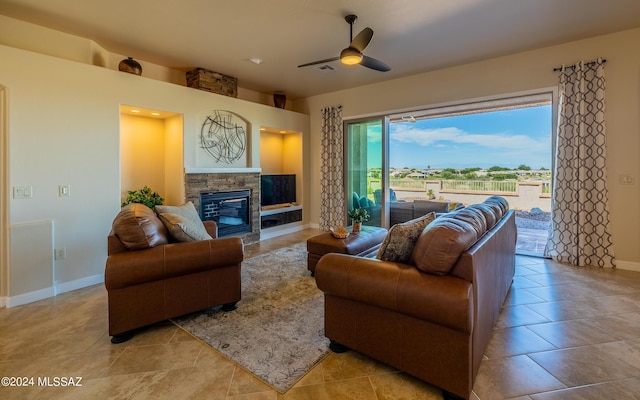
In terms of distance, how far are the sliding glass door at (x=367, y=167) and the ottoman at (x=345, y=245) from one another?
2.30 m

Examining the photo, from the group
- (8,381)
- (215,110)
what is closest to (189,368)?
(8,381)

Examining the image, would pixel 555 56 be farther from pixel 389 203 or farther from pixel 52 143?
pixel 52 143

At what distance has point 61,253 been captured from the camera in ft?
11.1

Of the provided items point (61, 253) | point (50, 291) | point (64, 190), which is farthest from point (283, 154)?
point (50, 291)

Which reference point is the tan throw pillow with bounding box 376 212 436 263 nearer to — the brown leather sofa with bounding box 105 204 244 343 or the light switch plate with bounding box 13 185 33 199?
the brown leather sofa with bounding box 105 204 244 343

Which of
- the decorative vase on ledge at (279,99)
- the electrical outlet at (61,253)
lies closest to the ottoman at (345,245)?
the electrical outlet at (61,253)

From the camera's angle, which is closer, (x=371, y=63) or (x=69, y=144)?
(x=69, y=144)

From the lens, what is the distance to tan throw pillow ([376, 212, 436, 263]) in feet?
6.39

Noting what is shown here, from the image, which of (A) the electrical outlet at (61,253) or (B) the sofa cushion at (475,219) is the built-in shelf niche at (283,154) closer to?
(A) the electrical outlet at (61,253)

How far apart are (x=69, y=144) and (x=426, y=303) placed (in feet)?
13.5

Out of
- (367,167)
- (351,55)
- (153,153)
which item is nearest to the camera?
(351,55)

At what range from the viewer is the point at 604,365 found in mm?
1981

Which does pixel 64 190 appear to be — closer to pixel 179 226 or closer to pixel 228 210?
pixel 179 226

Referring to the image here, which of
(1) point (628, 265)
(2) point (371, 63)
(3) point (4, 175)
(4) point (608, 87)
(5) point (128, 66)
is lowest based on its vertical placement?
(1) point (628, 265)
